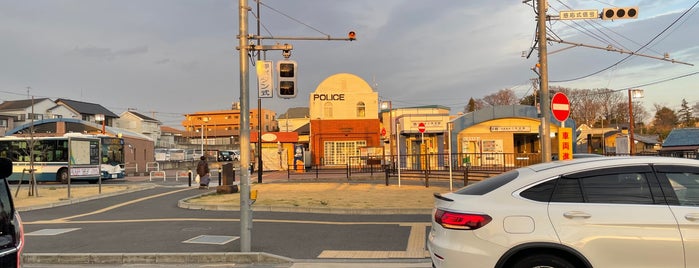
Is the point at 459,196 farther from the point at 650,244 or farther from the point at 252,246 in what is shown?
the point at 252,246

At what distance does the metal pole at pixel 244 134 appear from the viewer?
7.76 metres

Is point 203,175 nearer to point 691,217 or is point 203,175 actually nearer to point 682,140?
point 691,217

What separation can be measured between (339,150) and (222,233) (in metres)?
34.6

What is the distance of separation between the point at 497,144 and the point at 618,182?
107 feet

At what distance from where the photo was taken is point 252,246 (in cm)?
852

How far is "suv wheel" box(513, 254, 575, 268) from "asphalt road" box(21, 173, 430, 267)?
3.04m

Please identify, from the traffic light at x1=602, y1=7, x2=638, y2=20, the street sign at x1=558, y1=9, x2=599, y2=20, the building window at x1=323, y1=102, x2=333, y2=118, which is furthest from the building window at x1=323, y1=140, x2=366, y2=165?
the traffic light at x1=602, y1=7, x2=638, y2=20

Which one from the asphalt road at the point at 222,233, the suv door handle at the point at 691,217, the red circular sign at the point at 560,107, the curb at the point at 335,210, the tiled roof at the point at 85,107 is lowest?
the asphalt road at the point at 222,233

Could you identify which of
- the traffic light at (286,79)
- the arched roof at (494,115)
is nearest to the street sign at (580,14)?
the traffic light at (286,79)

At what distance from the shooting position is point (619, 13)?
495 inches

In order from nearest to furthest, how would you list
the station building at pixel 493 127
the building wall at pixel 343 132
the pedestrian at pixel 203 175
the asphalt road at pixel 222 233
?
the asphalt road at pixel 222 233 < the pedestrian at pixel 203 175 < the station building at pixel 493 127 < the building wall at pixel 343 132

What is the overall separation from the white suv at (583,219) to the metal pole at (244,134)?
4.09 meters

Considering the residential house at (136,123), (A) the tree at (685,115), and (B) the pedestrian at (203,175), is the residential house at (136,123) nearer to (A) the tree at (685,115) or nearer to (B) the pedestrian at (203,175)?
(B) the pedestrian at (203,175)

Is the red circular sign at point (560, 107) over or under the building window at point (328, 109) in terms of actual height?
under
